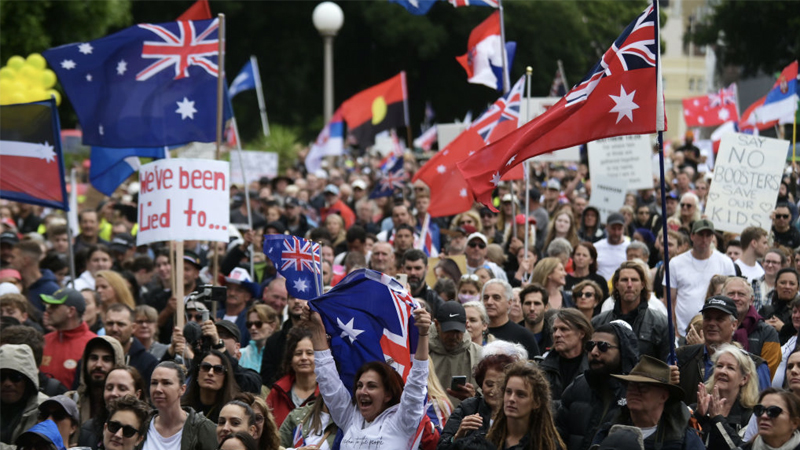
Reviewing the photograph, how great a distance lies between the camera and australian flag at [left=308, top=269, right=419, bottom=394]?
24.0 feet

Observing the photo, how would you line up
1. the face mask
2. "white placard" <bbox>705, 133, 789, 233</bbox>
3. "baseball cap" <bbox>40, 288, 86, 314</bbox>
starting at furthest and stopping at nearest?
"white placard" <bbox>705, 133, 789, 233</bbox>
the face mask
"baseball cap" <bbox>40, 288, 86, 314</bbox>

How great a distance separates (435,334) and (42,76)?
17.3 metres

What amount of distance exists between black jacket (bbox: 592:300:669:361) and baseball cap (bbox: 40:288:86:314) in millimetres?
3698

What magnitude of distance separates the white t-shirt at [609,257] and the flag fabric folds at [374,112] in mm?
9482

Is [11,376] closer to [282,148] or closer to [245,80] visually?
[245,80]

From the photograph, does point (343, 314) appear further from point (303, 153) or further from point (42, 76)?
point (303, 153)

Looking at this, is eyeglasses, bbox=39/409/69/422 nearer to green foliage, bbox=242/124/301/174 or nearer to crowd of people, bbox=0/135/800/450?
crowd of people, bbox=0/135/800/450

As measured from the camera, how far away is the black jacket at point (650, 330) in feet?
27.5

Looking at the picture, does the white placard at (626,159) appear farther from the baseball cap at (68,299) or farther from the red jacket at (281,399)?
the red jacket at (281,399)

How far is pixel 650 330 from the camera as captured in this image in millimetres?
8570

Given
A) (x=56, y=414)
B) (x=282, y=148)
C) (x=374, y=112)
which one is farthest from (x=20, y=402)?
(x=282, y=148)

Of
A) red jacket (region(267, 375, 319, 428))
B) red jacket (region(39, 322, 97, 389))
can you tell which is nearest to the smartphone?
red jacket (region(267, 375, 319, 428))

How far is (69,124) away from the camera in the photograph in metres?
44.1

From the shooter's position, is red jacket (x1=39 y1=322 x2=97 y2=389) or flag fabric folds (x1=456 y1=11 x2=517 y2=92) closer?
red jacket (x1=39 y1=322 x2=97 y2=389)
